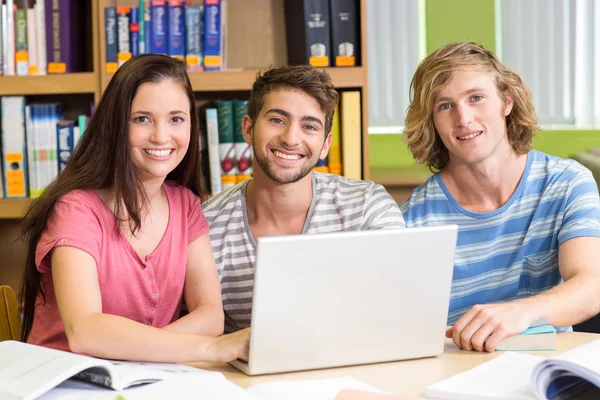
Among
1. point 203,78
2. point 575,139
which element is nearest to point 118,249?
point 203,78

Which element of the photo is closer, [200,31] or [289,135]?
[289,135]

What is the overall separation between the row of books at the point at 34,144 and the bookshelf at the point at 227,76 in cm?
6

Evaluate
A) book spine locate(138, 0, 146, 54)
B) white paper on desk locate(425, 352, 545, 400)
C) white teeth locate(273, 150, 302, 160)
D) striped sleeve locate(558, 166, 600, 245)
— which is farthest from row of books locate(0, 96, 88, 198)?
white paper on desk locate(425, 352, 545, 400)

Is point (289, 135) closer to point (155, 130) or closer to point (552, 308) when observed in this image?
point (155, 130)

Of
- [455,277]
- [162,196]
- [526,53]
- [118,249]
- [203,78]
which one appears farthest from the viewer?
[526,53]

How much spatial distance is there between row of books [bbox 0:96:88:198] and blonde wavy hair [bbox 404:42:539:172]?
3.97ft

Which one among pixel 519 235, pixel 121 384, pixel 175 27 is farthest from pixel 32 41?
pixel 121 384

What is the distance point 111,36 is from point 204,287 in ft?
4.12

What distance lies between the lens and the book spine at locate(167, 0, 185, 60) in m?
2.58

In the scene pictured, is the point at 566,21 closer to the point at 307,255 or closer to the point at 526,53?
the point at 526,53

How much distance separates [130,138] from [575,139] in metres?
2.58

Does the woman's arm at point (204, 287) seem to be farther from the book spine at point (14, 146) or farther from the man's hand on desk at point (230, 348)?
the book spine at point (14, 146)

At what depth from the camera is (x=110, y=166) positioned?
1.58m

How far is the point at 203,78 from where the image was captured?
8.48ft
